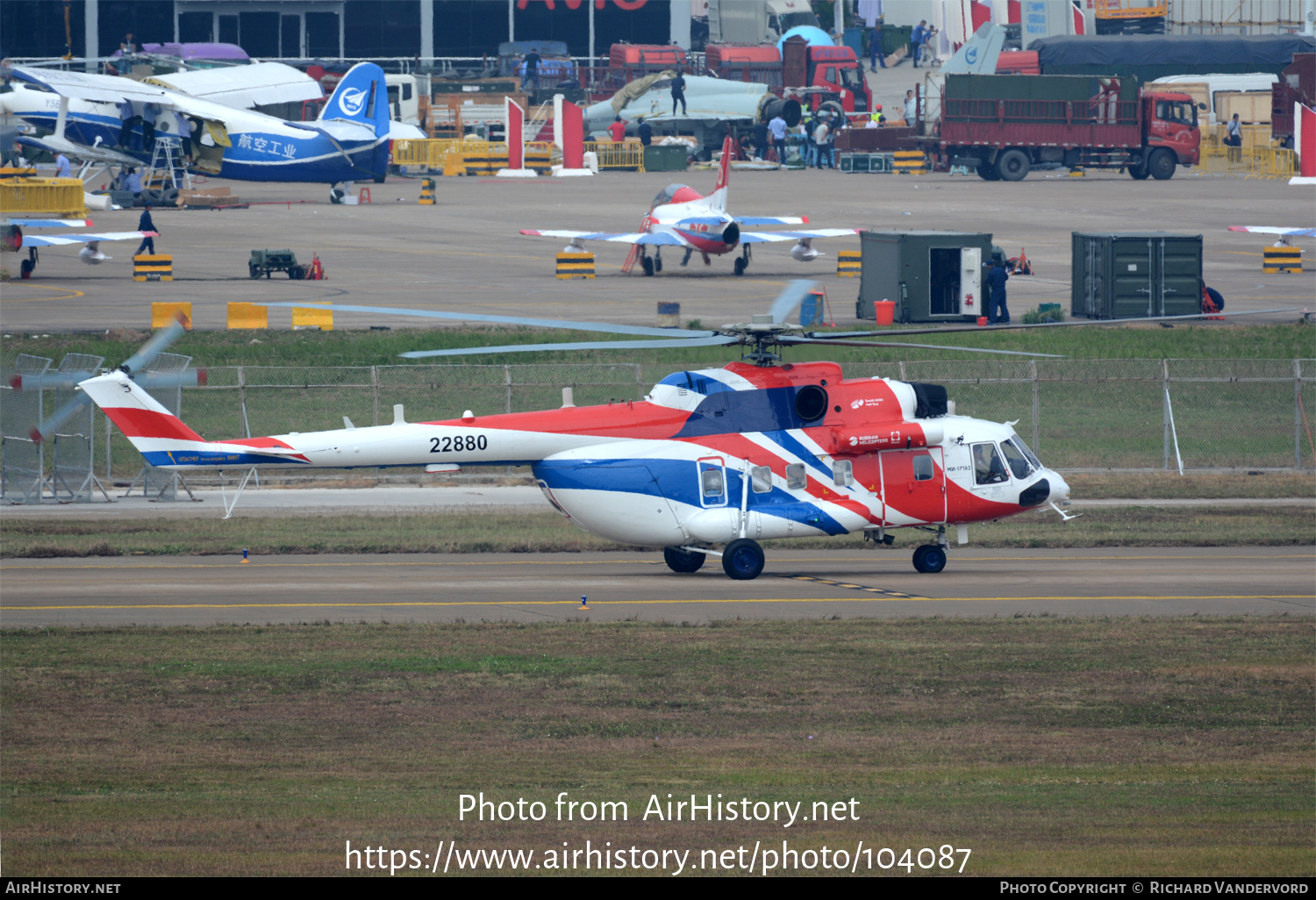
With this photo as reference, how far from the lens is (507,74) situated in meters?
117

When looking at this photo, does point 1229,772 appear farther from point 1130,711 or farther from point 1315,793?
point 1130,711

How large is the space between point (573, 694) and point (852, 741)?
2791 millimetres

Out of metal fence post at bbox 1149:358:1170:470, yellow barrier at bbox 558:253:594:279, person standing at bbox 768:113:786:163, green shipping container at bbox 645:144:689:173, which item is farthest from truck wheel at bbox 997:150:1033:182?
metal fence post at bbox 1149:358:1170:470

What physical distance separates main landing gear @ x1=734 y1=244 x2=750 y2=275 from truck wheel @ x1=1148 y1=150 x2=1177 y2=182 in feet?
120

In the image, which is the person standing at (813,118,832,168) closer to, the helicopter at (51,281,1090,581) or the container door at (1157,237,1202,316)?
the container door at (1157,237,1202,316)

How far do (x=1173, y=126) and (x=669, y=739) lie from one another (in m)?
74.5

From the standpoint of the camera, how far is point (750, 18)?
133125 millimetres

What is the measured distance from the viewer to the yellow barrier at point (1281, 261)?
49875mm

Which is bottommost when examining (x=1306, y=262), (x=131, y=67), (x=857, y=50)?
(x=1306, y=262)

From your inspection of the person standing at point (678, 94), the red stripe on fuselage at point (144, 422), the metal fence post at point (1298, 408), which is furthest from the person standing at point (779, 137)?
the red stripe on fuselage at point (144, 422)

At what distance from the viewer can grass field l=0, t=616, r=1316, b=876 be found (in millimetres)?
9719

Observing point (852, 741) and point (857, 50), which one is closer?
point (852, 741)

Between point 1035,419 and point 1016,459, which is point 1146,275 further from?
point 1016,459

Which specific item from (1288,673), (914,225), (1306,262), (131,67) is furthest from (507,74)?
(1288,673)
